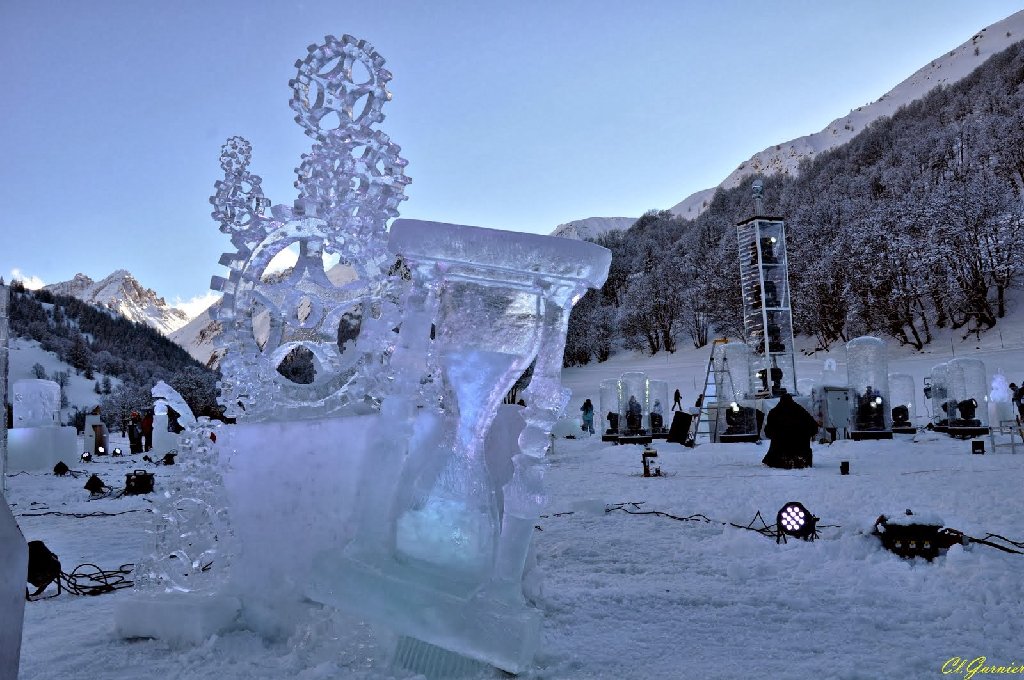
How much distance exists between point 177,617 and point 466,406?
1.56m

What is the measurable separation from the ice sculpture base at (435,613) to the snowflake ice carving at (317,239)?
1.00 meters

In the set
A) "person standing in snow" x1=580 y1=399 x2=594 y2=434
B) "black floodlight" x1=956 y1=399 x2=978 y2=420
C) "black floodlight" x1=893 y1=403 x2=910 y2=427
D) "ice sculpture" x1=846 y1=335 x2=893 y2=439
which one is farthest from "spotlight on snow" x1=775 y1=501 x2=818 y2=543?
"person standing in snow" x1=580 y1=399 x2=594 y2=434

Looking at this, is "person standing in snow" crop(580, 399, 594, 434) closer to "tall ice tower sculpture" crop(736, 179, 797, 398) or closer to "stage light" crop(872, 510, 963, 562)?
"tall ice tower sculpture" crop(736, 179, 797, 398)

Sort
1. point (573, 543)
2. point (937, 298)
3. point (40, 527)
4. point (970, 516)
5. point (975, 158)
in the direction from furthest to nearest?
point (975, 158) < point (937, 298) < point (40, 527) < point (970, 516) < point (573, 543)

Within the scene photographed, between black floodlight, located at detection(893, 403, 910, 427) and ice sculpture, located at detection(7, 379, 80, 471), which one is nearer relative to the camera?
ice sculpture, located at detection(7, 379, 80, 471)

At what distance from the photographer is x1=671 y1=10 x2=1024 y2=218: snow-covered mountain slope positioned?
65.1 m

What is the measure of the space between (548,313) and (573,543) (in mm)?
2961

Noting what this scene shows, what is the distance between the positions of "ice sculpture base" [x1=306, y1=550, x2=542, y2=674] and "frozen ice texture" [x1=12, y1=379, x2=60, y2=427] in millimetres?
15643

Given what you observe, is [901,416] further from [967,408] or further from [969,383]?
[969,383]

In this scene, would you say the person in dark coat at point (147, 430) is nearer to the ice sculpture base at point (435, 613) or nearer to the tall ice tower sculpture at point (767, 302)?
the tall ice tower sculpture at point (767, 302)

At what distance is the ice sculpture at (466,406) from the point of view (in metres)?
2.79

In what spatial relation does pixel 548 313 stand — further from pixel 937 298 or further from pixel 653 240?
pixel 653 240

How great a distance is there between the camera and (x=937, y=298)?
111ft

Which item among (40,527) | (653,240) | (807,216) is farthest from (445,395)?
(653,240)
